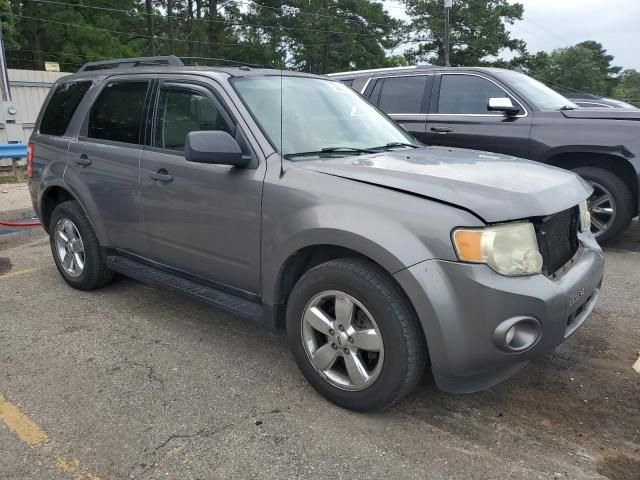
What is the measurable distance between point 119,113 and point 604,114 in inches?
188

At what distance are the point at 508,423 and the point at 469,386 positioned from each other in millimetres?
406

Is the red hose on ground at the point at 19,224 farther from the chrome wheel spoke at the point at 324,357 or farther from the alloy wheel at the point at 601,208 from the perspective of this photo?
the alloy wheel at the point at 601,208

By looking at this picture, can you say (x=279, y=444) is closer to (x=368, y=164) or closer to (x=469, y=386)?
(x=469, y=386)

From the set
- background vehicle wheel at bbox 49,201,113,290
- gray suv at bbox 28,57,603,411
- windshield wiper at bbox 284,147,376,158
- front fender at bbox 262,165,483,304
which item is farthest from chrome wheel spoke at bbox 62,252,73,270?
windshield wiper at bbox 284,147,376,158

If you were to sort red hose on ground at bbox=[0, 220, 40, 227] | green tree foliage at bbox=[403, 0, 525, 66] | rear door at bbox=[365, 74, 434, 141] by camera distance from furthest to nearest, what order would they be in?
green tree foliage at bbox=[403, 0, 525, 66]
red hose on ground at bbox=[0, 220, 40, 227]
rear door at bbox=[365, 74, 434, 141]

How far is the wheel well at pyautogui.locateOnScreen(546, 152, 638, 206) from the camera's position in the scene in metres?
5.68

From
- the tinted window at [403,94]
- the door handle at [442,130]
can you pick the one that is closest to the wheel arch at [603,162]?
the door handle at [442,130]

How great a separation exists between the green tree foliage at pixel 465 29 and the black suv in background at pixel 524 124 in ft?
135

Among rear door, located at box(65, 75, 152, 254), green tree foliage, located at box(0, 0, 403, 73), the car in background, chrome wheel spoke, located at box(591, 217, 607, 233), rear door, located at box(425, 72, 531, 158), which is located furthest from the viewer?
green tree foliage, located at box(0, 0, 403, 73)

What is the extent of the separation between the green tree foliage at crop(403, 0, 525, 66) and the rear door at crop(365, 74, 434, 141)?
4106 centimetres

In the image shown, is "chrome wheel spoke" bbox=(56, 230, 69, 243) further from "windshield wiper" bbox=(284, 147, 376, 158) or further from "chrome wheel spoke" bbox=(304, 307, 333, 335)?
"chrome wheel spoke" bbox=(304, 307, 333, 335)

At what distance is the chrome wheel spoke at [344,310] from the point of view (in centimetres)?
275

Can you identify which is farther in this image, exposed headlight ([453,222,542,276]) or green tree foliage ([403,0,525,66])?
green tree foliage ([403,0,525,66])

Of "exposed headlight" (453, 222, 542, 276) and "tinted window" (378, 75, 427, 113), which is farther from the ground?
"tinted window" (378, 75, 427, 113)
